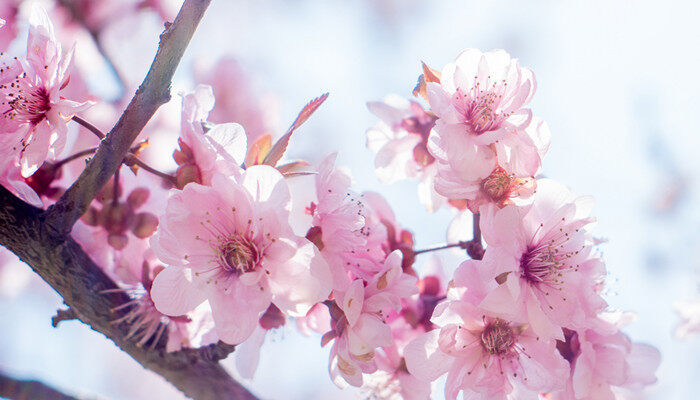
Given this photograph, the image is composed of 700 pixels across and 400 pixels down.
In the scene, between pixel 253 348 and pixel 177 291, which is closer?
pixel 177 291

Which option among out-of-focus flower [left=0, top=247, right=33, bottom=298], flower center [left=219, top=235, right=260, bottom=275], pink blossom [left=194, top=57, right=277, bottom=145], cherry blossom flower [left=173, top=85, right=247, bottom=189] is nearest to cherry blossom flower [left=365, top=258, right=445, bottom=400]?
flower center [left=219, top=235, right=260, bottom=275]

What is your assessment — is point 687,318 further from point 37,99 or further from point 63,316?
point 37,99

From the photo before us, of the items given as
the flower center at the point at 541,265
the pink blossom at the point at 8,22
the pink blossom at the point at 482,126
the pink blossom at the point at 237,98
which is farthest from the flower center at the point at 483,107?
the pink blossom at the point at 237,98

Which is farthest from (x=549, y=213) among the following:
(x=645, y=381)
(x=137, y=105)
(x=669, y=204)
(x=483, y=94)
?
(x=669, y=204)

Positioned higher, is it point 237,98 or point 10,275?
point 237,98

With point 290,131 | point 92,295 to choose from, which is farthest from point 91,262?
point 290,131

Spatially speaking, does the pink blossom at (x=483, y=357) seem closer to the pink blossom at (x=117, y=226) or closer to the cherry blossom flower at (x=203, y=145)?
the cherry blossom flower at (x=203, y=145)

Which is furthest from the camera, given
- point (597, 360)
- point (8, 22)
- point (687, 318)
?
point (687, 318)
